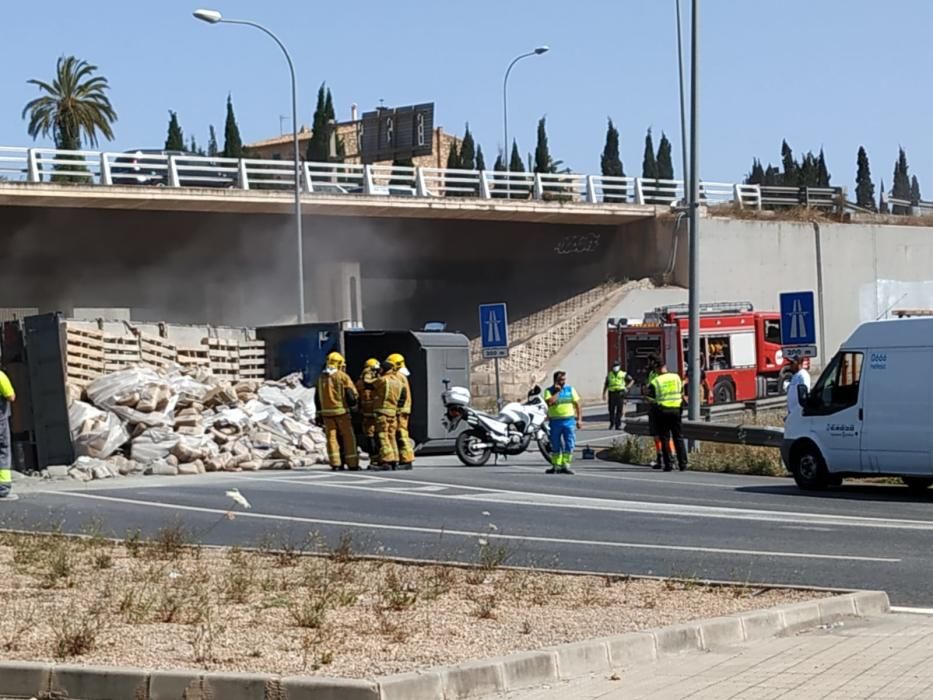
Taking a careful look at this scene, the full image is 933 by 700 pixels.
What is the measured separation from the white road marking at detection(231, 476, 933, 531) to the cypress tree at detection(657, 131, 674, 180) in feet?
330

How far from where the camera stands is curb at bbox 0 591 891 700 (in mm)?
7023

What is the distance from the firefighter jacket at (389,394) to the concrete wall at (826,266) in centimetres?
3089

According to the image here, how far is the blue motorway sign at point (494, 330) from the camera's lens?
104 feet

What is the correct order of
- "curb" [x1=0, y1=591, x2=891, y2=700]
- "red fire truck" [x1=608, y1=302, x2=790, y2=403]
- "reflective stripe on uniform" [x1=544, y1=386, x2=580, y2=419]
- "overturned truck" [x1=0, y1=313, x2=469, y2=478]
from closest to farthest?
"curb" [x1=0, y1=591, x2=891, y2=700], "reflective stripe on uniform" [x1=544, y1=386, x2=580, y2=419], "overturned truck" [x1=0, y1=313, x2=469, y2=478], "red fire truck" [x1=608, y1=302, x2=790, y2=403]

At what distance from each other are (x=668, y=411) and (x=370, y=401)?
4.65 metres

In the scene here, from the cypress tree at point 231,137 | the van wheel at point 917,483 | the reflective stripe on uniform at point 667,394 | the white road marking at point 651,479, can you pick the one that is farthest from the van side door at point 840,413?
the cypress tree at point 231,137

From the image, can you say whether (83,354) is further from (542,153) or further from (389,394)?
(542,153)

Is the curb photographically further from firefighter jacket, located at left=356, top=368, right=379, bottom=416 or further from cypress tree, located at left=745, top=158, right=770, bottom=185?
cypress tree, located at left=745, top=158, right=770, bottom=185

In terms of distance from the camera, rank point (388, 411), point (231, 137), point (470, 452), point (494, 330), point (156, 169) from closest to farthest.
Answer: point (388, 411), point (470, 452), point (494, 330), point (156, 169), point (231, 137)

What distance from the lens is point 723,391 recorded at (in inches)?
1639

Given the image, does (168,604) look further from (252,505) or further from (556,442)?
(556,442)

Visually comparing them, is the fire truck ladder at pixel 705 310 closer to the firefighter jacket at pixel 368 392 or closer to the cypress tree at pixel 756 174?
the firefighter jacket at pixel 368 392

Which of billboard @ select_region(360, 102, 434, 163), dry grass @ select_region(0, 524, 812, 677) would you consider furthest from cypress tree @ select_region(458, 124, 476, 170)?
dry grass @ select_region(0, 524, 812, 677)

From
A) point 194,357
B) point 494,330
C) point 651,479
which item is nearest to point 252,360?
point 194,357
